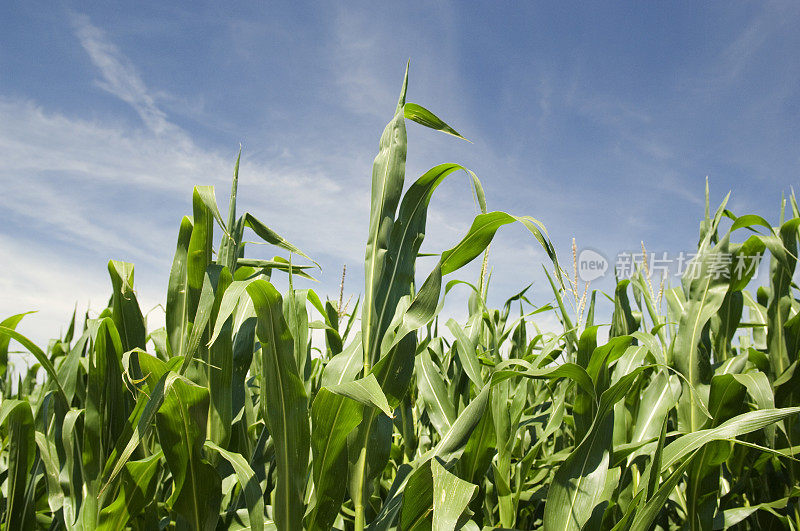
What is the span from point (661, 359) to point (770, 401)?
22cm

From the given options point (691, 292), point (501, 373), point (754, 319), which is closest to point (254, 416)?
point (501, 373)

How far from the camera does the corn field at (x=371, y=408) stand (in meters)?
0.80

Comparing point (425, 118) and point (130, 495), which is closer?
point (130, 495)

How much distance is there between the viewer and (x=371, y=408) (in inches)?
33.0

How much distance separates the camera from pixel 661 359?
3.86 ft

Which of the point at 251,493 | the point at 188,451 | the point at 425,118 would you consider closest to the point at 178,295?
the point at 188,451

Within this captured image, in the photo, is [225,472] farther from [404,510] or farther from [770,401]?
[770,401]

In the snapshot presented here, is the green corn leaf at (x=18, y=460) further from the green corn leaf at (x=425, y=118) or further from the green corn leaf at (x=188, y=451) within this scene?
the green corn leaf at (x=425, y=118)

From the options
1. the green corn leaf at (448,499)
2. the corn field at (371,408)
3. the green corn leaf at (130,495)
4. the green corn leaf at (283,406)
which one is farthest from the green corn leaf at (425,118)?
the green corn leaf at (130,495)

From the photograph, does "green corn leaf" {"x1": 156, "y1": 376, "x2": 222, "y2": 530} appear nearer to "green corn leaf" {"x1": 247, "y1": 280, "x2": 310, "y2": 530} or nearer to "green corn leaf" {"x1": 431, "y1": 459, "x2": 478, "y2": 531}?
"green corn leaf" {"x1": 247, "y1": 280, "x2": 310, "y2": 530}

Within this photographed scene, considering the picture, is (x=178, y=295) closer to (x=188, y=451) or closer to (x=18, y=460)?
(x=188, y=451)

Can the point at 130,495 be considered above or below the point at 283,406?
below

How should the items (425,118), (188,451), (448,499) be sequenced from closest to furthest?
(448,499)
(188,451)
(425,118)

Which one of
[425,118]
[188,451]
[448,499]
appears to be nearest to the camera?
[448,499]
